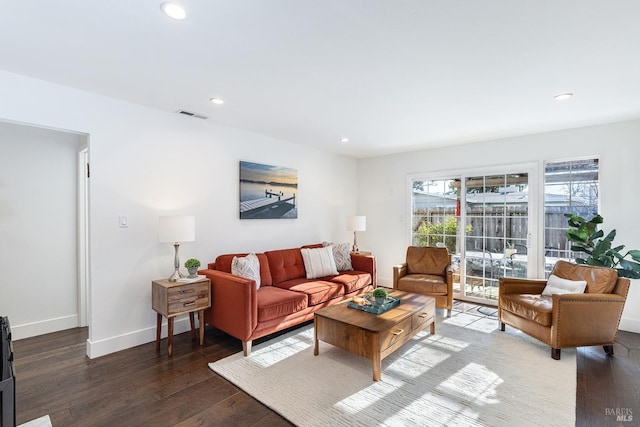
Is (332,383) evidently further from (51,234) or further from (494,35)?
(51,234)

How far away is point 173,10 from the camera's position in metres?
1.66

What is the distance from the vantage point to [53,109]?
8.55ft

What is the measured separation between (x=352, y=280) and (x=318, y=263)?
517 millimetres

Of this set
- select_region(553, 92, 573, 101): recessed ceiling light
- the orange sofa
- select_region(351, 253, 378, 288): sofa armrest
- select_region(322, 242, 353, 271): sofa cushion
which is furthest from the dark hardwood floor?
select_region(553, 92, 573, 101): recessed ceiling light

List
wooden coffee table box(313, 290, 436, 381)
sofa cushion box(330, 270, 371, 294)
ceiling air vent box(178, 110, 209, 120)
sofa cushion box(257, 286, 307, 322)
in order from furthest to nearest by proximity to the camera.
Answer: sofa cushion box(330, 270, 371, 294) → ceiling air vent box(178, 110, 209, 120) → sofa cushion box(257, 286, 307, 322) → wooden coffee table box(313, 290, 436, 381)

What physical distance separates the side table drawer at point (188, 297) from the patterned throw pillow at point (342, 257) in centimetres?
201

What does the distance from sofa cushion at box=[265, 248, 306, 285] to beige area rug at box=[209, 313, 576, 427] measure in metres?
0.87

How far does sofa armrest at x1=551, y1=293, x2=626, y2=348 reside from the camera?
272 cm

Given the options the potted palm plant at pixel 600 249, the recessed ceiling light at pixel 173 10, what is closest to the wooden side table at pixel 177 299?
the recessed ceiling light at pixel 173 10

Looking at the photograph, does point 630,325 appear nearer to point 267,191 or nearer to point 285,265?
point 285,265

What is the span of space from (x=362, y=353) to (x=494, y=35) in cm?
244

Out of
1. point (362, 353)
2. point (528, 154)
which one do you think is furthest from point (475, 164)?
point (362, 353)

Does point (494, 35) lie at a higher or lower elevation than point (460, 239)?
higher

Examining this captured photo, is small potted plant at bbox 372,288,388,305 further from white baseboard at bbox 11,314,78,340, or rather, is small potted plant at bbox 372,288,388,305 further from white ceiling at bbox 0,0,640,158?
white baseboard at bbox 11,314,78,340
